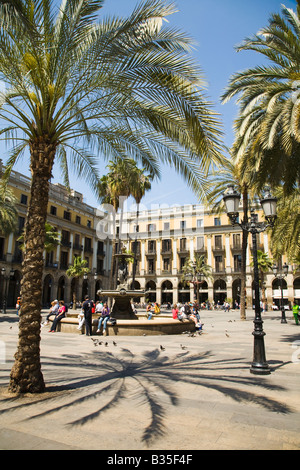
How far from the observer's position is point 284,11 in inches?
333

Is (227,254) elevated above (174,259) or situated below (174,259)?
above

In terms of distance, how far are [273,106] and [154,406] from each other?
26.6 ft

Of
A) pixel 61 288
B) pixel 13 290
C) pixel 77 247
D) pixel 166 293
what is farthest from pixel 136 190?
pixel 166 293

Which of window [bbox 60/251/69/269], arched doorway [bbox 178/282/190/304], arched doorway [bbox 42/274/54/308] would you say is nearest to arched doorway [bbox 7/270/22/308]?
arched doorway [bbox 42/274/54/308]

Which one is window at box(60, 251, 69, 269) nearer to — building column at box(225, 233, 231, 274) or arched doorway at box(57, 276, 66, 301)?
arched doorway at box(57, 276, 66, 301)

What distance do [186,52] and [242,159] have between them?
18.4 feet

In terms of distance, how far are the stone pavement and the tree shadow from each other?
0.04 ft

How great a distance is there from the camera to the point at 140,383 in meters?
5.33

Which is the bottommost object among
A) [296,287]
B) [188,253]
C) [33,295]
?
[33,295]

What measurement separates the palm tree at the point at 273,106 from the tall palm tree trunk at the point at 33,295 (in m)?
5.77

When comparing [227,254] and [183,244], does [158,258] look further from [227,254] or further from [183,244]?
[227,254]

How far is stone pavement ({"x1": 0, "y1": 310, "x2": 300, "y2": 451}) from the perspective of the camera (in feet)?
10.3

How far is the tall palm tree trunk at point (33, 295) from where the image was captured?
4594 millimetres
